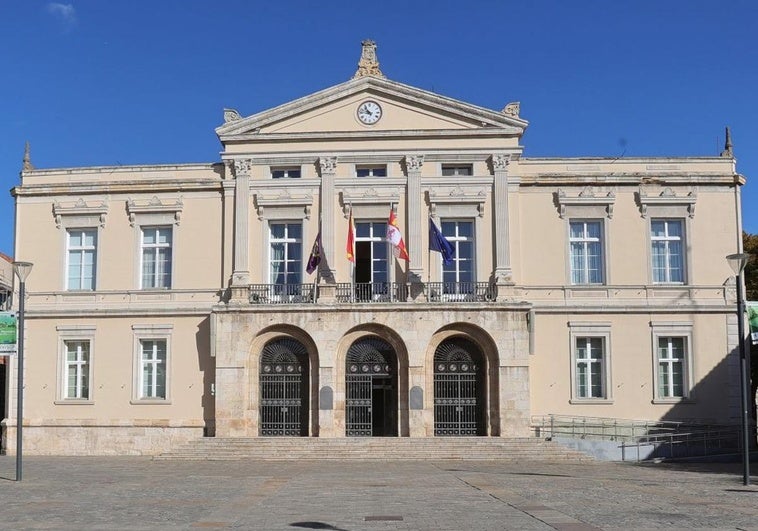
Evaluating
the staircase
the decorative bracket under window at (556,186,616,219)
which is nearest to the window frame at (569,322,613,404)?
the staircase

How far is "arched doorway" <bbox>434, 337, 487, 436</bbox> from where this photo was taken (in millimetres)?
31375

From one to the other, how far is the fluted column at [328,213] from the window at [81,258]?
8612mm

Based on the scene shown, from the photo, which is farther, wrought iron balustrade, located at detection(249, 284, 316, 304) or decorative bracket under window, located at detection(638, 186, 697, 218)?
decorative bracket under window, located at detection(638, 186, 697, 218)

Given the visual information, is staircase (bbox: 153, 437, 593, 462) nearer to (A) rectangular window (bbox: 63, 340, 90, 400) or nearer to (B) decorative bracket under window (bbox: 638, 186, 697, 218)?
(A) rectangular window (bbox: 63, 340, 90, 400)

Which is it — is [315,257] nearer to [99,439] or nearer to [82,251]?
[82,251]

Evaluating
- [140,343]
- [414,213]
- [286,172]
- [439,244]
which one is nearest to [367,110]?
[286,172]

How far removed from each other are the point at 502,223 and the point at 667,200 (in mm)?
5981

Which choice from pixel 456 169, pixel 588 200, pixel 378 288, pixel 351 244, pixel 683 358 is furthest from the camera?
pixel 456 169

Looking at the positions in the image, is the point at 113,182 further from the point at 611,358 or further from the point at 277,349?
the point at 611,358

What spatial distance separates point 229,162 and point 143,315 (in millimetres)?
6249

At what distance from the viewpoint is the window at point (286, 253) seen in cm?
3259

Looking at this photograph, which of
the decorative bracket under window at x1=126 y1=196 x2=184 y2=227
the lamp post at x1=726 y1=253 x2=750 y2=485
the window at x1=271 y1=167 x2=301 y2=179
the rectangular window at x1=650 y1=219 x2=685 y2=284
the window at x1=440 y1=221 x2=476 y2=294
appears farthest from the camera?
the decorative bracket under window at x1=126 y1=196 x2=184 y2=227

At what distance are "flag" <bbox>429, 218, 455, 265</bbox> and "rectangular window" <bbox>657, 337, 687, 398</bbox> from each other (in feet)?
26.5

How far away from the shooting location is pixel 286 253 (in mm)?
32719
